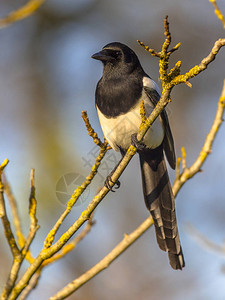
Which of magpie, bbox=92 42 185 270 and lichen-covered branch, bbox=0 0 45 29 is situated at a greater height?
lichen-covered branch, bbox=0 0 45 29

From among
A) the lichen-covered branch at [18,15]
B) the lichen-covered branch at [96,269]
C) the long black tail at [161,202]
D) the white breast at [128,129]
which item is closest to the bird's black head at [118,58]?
the white breast at [128,129]

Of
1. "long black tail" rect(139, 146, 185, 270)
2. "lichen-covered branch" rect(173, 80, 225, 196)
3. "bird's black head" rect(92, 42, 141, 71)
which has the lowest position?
"long black tail" rect(139, 146, 185, 270)

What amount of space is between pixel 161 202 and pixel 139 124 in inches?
23.2

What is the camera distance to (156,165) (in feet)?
12.2

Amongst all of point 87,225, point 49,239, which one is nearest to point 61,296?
point 49,239

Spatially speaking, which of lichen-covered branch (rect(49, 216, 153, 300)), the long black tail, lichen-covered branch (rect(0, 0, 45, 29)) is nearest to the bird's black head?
the long black tail

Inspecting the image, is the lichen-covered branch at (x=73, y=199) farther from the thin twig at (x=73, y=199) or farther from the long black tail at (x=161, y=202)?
the long black tail at (x=161, y=202)

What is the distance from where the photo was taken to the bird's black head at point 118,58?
11.5 ft

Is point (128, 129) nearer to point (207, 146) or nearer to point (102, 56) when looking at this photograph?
point (102, 56)

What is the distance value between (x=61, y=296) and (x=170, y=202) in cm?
151

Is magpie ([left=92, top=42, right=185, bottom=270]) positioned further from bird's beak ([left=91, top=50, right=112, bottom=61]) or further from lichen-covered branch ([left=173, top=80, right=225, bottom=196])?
lichen-covered branch ([left=173, top=80, right=225, bottom=196])

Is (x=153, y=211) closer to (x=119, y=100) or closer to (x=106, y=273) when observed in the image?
(x=119, y=100)

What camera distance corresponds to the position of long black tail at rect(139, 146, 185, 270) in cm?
315

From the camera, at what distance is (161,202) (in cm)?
346
